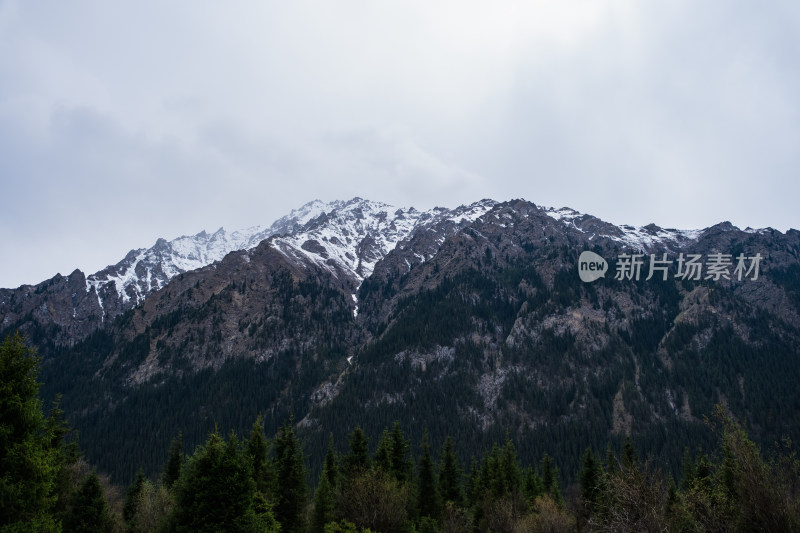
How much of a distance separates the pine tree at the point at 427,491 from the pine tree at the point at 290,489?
1463 centimetres

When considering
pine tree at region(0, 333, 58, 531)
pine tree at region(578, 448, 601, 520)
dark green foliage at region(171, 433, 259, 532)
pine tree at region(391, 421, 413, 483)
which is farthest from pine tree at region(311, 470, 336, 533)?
pine tree at region(578, 448, 601, 520)

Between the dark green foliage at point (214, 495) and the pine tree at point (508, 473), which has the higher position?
the dark green foliage at point (214, 495)

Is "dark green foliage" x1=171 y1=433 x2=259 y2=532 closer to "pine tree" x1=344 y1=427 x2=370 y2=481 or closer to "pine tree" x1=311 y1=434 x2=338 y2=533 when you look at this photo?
"pine tree" x1=311 y1=434 x2=338 y2=533

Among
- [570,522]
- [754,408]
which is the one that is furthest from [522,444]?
[570,522]

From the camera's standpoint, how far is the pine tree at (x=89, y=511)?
3288 centimetres

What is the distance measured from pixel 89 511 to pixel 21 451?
72.0ft

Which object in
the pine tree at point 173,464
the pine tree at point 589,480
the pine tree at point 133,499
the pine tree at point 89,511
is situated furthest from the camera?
the pine tree at point 589,480

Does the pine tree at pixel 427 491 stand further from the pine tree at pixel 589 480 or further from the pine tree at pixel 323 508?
the pine tree at pixel 589 480

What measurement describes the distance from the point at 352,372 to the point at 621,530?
175236mm

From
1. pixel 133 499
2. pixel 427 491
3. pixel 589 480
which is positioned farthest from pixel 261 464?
pixel 589 480

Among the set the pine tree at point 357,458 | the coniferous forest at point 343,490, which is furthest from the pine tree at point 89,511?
the pine tree at point 357,458

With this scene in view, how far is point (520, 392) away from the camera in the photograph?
170m

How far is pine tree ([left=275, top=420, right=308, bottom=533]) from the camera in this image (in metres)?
37.0

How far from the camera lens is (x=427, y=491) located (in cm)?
4834
